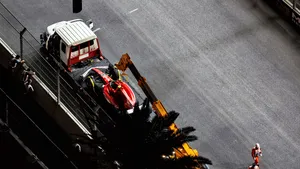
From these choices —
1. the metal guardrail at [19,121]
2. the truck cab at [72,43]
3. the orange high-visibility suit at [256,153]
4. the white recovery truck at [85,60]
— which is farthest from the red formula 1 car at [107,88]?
the orange high-visibility suit at [256,153]

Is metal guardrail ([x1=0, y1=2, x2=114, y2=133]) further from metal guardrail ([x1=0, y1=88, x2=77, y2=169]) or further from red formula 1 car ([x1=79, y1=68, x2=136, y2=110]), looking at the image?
red formula 1 car ([x1=79, y1=68, x2=136, y2=110])

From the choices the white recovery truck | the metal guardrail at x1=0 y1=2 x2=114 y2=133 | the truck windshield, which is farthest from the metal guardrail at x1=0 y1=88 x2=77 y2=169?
the truck windshield

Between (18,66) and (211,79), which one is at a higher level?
(18,66)

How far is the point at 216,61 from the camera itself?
33.5 meters

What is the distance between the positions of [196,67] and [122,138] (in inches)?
440

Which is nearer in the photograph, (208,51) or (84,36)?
(84,36)

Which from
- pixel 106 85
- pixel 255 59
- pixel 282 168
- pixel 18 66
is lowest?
pixel 282 168

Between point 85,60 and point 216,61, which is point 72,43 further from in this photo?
point 216,61

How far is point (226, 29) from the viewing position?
3488 cm

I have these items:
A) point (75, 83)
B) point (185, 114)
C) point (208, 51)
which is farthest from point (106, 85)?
point (208, 51)

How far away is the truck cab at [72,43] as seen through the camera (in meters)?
31.1

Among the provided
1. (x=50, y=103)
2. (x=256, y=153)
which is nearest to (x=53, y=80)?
(x=50, y=103)

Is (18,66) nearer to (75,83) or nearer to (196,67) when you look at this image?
(75,83)

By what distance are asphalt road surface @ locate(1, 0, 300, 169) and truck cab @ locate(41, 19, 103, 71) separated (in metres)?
1.60
